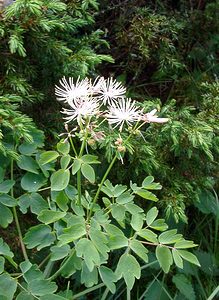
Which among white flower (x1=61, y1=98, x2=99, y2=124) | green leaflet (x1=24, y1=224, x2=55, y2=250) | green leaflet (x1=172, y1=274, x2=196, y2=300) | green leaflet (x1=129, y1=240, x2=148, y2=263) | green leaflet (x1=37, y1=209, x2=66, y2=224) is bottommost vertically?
green leaflet (x1=172, y1=274, x2=196, y2=300)

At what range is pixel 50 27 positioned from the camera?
204 cm

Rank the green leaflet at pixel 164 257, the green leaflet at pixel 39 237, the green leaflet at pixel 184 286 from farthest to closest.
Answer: the green leaflet at pixel 184 286
the green leaflet at pixel 39 237
the green leaflet at pixel 164 257

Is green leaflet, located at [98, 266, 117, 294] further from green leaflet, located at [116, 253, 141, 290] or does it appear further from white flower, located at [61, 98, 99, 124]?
white flower, located at [61, 98, 99, 124]

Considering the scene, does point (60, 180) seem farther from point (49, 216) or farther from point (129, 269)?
point (129, 269)

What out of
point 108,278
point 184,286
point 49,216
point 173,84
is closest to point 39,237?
point 49,216

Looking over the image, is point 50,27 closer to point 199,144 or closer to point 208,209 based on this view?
point 199,144

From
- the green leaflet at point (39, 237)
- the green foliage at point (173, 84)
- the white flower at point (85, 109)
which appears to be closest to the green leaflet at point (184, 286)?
the green foliage at point (173, 84)

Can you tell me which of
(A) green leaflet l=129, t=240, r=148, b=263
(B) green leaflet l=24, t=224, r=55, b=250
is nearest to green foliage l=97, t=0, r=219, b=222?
(B) green leaflet l=24, t=224, r=55, b=250

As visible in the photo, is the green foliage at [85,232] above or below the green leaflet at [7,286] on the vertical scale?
above

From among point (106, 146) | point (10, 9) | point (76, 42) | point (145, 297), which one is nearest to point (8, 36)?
point (10, 9)

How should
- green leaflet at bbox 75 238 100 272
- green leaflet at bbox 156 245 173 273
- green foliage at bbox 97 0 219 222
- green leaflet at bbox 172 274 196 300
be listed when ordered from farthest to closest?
green leaflet at bbox 172 274 196 300
green foliage at bbox 97 0 219 222
green leaflet at bbox 156 245 173 273
green leaflet at bbox 75 238 100 272

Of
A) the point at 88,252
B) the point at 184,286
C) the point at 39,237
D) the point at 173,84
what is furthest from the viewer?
the point at 173,84

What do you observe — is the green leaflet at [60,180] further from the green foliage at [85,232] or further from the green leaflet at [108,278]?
the green leaflet at [108,278]

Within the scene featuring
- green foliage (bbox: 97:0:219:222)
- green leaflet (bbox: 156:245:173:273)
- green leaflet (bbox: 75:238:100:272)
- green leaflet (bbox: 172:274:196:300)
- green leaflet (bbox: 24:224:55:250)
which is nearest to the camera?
green leaflet (bbox: 75:238:100:272)
